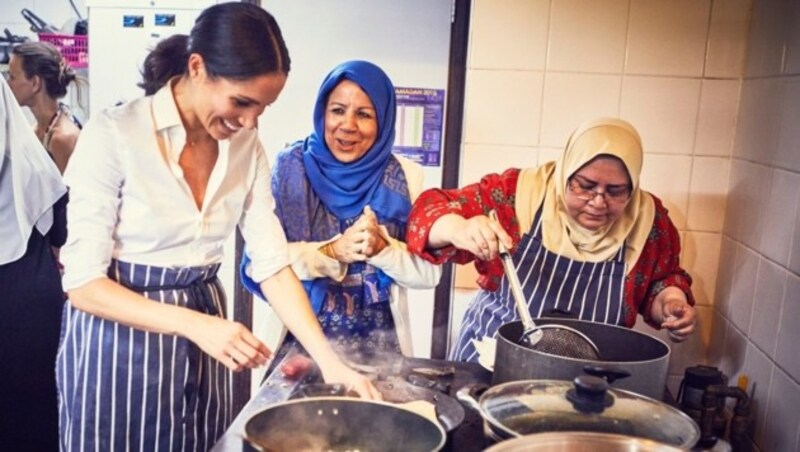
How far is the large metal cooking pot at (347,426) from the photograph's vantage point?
34.4 inches

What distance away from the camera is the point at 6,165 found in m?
1.79

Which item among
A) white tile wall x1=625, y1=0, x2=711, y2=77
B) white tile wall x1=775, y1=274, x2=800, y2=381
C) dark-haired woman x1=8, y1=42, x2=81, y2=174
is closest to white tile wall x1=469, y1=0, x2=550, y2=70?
white tile wall x1=625, y1=0, x2=711, y2=77

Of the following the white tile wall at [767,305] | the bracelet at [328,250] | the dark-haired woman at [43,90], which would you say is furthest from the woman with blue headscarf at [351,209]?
the dark-haired woman at [43,90]

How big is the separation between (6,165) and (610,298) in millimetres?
1561

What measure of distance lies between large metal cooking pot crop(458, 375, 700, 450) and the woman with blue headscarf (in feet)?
2.75

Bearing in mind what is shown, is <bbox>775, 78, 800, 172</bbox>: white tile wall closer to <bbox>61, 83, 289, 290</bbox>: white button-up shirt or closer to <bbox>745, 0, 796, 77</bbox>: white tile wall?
<bbox>745, 0, 796, 77</bbox>: white tile wall

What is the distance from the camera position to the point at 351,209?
6.06 ft

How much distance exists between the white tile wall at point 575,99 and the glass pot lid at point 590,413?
4.13 ft

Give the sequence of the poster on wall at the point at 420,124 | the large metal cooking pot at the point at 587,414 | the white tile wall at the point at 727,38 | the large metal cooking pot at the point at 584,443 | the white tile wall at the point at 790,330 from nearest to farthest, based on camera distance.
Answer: the large metal cooking pot at the point at 584,443, the large metal cooking pot at the point at 587,414, the white tile wall at the point at 790,330, the white tile wall at the point at 727,38, the poster on wall at the point at 420,124

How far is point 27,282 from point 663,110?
183 centimetres

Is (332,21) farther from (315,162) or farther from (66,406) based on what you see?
(66,406)

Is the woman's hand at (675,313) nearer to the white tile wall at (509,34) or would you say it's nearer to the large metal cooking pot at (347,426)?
the white tile wall at (509,34)

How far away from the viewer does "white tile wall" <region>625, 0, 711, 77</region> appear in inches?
76.4

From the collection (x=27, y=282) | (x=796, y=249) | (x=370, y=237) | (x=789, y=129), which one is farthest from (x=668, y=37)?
(x=27, y=282)
